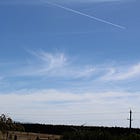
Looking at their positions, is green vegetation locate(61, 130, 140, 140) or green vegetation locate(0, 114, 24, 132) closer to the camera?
green vegetation locate(0, 114, 24, 132)

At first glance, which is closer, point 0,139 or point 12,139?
point 0,139

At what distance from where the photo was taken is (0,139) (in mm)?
38594

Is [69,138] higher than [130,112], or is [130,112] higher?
[130,112]

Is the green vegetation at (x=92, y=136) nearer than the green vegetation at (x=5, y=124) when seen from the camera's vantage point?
No

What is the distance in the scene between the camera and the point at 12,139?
43844 mm

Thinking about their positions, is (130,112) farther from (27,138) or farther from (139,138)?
(139,138)

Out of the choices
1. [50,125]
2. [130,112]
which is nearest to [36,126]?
[50,125]

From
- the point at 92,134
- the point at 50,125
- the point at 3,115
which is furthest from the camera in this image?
the point at 50,125

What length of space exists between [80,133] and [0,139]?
30.5ft

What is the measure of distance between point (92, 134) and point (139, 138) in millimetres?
6949

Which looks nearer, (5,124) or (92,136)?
(5,124)

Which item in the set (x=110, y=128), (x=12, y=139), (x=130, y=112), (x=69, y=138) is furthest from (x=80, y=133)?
(x=130, y=112)

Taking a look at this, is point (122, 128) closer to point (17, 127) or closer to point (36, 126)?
point (36, 126)

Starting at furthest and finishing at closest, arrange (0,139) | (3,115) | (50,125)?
(50,125), (0,139), (3,115)
